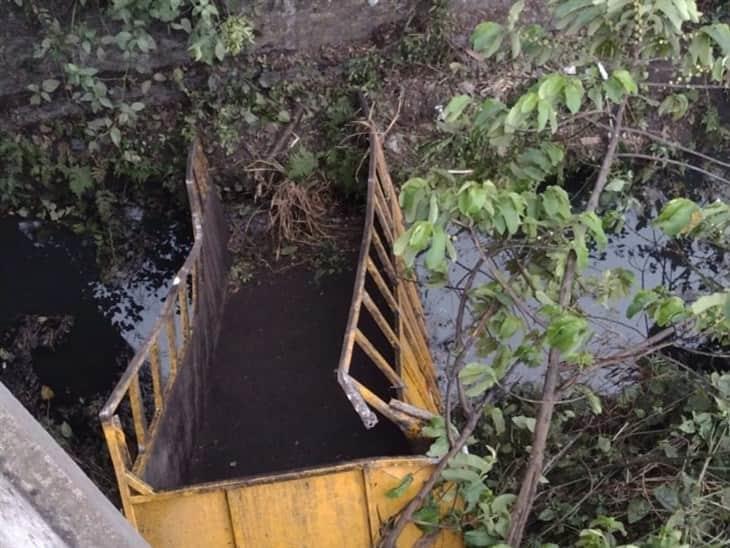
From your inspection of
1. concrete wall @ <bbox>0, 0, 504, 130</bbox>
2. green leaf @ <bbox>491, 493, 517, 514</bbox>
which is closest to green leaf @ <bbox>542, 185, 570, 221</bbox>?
green leaf @ <bbox>491, 493, 517, 514</bbox>

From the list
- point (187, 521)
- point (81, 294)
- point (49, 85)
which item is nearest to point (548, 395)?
point (187, 521)

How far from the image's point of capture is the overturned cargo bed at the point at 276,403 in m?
3.11

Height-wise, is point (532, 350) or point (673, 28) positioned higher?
point (673, 28)

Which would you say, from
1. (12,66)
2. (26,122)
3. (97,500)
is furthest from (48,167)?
(97,500)

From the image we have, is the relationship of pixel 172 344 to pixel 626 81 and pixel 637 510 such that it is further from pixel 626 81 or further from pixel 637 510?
pixel 626 81

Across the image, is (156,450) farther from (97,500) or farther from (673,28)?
(673,28)

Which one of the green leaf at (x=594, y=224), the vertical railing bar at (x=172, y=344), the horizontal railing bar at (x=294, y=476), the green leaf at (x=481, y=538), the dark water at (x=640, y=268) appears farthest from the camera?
the dark water at (x=640, y=268)

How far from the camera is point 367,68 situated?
21.3ft

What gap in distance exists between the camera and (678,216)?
2.04 m

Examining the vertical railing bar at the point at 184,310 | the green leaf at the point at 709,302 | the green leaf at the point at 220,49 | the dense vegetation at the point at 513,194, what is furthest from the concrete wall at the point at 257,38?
the green leaf at the point at 709,302

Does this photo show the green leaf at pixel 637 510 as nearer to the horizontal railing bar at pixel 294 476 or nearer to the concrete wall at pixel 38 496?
the horizontal railing bar at pixel 294 476

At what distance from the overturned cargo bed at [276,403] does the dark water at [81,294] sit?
1.61 feet

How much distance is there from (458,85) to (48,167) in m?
3.64

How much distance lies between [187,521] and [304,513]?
1.64 feet
